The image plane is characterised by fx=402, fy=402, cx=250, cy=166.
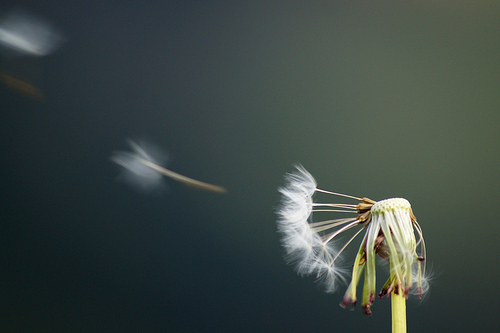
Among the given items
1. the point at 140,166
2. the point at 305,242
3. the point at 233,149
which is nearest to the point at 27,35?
the point at 140,166

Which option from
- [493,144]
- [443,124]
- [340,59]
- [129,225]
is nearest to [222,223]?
[129,225]

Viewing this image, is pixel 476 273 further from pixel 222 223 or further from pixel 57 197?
pixel 57 197

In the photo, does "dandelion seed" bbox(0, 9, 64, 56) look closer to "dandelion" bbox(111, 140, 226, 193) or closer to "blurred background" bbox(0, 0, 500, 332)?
"blurred background" bbox(0, 0, 500, 332)

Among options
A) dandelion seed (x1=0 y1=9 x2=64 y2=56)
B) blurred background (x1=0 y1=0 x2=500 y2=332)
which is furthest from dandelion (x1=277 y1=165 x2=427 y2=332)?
dandelion seed (x1=0 y1=9 x2=64 y2=56)

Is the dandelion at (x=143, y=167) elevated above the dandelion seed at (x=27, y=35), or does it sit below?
below

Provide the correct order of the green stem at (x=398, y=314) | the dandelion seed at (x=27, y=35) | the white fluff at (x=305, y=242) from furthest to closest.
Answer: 1. the dandelion seed at (x=27, y=35)
2. the white fluff at (x=305, y=242)
3. the green stem at (x=398, y=314)

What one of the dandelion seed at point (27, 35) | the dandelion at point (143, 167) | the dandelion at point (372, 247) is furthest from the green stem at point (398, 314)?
the dandelion seed at point (27, 35)

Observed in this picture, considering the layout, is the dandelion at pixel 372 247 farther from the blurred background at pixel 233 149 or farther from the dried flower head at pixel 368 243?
the blurred background at pixel 233 149
